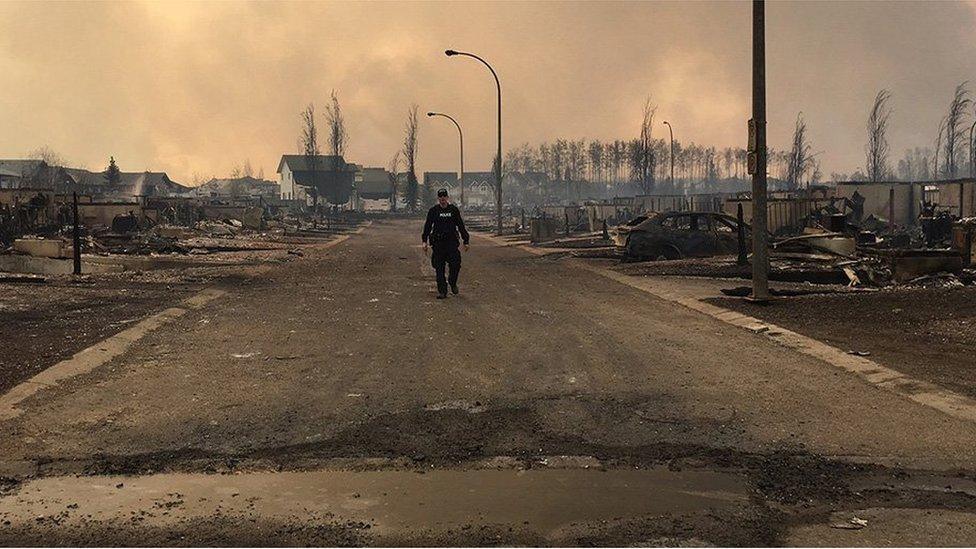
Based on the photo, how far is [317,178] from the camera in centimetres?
11962

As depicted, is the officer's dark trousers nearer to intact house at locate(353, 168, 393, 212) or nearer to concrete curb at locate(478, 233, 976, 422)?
concrete curb at locate(478, 233, 976, 422)

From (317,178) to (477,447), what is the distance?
388ft

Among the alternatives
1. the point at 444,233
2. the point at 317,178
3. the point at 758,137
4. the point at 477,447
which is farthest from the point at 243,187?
the point at 477,447

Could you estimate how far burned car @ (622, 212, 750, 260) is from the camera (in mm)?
20737

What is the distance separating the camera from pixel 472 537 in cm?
367

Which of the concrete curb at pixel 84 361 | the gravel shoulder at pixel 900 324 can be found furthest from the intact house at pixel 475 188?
the concrete curb at pixel 84 361

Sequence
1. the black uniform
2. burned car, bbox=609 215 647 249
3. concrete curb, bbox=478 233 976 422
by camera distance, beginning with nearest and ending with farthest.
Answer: concrete curb, bbox=478 233 976 422
the black uniform
burned car, bbox=609 215 647 249

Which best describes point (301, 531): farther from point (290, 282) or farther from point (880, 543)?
point (290, 282)

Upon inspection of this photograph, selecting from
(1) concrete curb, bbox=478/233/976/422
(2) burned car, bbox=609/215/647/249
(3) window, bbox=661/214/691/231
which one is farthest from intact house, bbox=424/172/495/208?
(1) concrete curb, bbox=478/233/976/422

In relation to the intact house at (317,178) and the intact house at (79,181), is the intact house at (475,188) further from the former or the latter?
the intact house at (79,181)

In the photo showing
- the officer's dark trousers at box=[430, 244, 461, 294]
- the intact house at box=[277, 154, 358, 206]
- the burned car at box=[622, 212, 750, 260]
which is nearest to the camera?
the officer's dark trousers at box=[430, 244, 461, 294]

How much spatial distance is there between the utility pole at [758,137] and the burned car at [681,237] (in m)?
8.65

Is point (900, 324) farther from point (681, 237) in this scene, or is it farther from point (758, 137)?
point (681, 237)

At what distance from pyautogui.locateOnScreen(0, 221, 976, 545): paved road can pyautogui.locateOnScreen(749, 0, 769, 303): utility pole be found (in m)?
3.37
